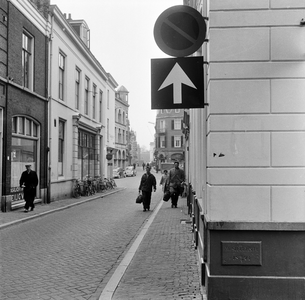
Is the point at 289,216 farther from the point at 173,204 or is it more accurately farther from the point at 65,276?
the point at 173,204

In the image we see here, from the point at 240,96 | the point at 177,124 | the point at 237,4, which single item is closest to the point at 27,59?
the point at 237,4

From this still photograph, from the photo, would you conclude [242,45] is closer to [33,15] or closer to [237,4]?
[237,4]

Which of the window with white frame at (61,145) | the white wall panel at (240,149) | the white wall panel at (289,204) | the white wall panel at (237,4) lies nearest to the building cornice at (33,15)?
the window with white frame at (61,145)

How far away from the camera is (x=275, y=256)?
4195 millimetres

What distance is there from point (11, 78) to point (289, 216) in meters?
11.5

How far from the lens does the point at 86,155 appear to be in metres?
24.2

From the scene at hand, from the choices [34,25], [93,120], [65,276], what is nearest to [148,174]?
[34,25]

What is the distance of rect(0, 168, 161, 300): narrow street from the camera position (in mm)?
4965

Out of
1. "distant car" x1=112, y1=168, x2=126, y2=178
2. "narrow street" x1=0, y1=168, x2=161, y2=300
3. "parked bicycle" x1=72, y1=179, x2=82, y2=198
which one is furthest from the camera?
"distant car" x1=112, y1=168, x2=126, y2=178

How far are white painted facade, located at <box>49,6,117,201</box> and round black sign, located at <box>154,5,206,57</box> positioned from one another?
1297cm

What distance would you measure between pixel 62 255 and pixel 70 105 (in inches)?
559

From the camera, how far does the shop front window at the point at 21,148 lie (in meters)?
13.7

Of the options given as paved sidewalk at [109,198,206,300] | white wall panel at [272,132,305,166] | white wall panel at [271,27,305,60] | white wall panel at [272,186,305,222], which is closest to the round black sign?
white wall panel at [271,27,305,60]

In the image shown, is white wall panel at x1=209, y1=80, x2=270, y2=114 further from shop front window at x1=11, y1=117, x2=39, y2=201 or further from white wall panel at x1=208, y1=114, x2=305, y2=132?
shop front window at x1=11, y1=117, x2=39, y2=201
